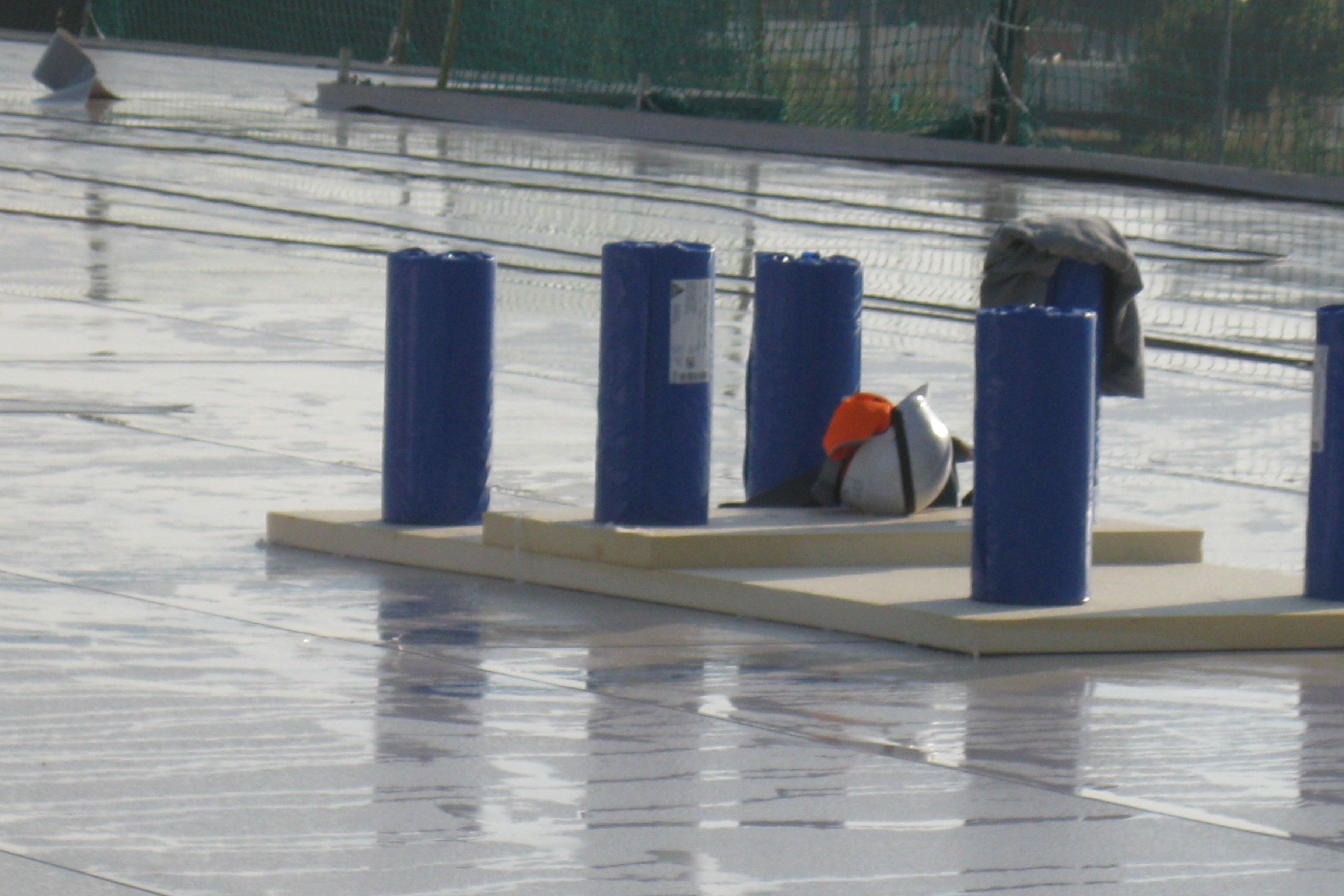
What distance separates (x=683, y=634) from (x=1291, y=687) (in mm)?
1257

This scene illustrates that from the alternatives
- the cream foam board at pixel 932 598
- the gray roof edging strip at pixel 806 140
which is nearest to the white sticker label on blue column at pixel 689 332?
the cream foam board at pixel 932 598

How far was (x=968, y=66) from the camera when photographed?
950 inches

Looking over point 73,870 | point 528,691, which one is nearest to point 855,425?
point 528,691

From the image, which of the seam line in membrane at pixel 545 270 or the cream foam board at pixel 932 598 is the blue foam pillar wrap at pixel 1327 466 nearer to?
the cream foam board at pixel 932 598

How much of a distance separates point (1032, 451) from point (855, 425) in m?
0.88

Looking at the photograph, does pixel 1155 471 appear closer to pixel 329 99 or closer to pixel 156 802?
pixel 156 802

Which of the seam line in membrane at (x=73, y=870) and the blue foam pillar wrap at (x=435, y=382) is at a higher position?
the blue foam pillar wrap at (x=435, y=382)

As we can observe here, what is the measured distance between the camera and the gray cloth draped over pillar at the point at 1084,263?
6.20m

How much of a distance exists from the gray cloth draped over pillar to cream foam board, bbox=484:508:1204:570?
42cm

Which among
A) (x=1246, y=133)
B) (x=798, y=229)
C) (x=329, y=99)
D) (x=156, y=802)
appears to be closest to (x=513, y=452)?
(x=156, y=802)

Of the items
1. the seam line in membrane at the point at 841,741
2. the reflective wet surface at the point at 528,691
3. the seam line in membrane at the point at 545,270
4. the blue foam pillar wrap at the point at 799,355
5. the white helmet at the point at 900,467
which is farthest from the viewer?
the seam line in membrane at the point at 545,270

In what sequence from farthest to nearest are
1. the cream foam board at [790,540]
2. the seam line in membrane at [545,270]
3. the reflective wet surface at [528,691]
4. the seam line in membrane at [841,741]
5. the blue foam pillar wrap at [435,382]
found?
the seam line in membrane at [545,270] < the blue foam pillar wrap at [435,382] < the cream foam board at [790,540] < the seam line in membrane at [841,741] < the reflective wet surface at [528,691]

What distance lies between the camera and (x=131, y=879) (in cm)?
366

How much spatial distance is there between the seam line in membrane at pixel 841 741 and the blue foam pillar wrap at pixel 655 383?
3.20ft
